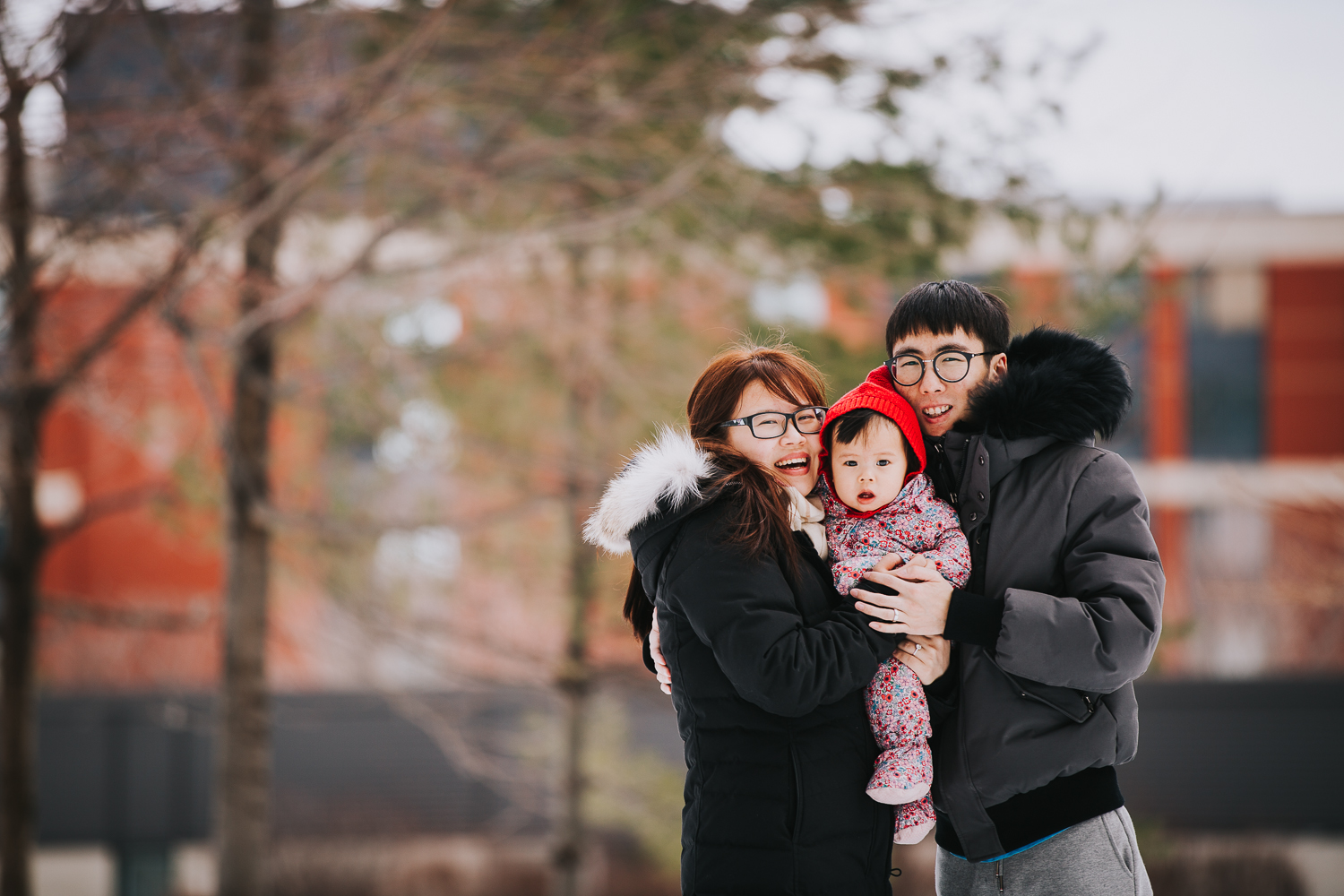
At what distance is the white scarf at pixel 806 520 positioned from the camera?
2.06 m

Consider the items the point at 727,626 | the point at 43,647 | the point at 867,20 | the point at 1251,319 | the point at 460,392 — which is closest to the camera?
the point at 727,626

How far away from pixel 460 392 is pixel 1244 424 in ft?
63.5

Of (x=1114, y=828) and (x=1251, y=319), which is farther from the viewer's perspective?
(x=1251, y=319)

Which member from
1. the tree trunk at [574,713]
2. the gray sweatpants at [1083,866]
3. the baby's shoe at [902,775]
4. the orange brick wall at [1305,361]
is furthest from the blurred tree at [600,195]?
the orange brick wall at [1305,361]

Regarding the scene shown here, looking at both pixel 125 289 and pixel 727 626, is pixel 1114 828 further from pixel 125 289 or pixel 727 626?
pixel 125 289

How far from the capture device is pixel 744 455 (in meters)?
2.13

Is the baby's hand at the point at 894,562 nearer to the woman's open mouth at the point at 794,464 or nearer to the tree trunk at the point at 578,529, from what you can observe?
the woman's open mouth at the point at 794,464

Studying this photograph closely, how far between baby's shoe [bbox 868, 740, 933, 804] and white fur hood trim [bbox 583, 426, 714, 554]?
2.10 ft

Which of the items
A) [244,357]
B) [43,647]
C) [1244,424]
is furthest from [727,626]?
[1244,424]

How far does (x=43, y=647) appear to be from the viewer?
1216cm

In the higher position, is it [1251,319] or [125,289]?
[1251,319]

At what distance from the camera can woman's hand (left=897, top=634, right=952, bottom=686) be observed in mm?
1990

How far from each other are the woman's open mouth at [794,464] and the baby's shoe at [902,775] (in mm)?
597

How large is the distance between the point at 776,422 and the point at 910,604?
48 centimetres
